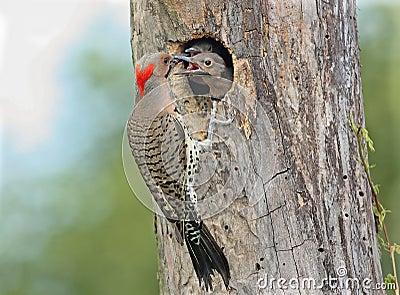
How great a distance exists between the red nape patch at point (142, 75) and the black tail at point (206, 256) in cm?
63

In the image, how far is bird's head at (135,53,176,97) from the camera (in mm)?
2963

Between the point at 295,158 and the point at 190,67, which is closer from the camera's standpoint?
the point at 295,158

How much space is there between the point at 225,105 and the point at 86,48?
13.6 feet

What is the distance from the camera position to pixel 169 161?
290cm

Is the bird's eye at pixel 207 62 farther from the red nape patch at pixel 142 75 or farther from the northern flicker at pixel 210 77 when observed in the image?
the red nape patch at pixel 142 75

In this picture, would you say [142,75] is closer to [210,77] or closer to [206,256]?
[210,77]

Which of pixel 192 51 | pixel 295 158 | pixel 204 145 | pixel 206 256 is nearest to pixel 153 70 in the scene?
pixel 192 51

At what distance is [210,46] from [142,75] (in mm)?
334

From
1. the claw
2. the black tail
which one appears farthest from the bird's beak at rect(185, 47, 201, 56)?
the black tail

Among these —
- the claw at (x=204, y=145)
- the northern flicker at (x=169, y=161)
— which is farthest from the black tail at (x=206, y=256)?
the claw at (x=204, y=145)

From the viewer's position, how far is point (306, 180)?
281 centimetres

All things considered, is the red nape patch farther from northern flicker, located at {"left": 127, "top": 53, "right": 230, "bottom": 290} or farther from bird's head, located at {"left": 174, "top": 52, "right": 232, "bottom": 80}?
bird's head, located at {"left": 174, "top": 52, "right": 232, "bottom": 80}

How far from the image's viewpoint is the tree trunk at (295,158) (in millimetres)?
2809

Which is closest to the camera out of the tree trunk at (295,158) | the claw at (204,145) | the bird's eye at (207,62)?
the tree trunk at (295,158)
